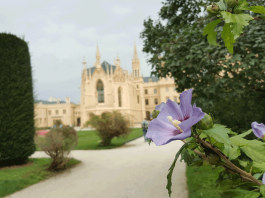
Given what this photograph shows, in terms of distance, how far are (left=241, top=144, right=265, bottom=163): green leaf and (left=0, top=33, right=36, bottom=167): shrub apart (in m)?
8.94

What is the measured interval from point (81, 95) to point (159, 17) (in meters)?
46.6

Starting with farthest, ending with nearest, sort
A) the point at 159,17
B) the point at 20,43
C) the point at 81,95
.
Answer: the point at 81,95, the point at 20,43, the point at 159,17

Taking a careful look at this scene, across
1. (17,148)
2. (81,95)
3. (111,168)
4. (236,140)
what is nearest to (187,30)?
(236,140)

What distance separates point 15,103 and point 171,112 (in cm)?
900

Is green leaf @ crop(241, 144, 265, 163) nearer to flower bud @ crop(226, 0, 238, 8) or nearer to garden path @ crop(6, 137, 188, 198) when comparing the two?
flower bud @ crop(226, 0, 238, 8)

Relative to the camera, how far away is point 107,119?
513 inches

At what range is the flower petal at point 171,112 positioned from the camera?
2.67 ft

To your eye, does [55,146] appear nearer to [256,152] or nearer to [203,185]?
[203,185]

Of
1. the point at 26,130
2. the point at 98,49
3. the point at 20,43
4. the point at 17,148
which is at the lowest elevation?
the point at 17,148

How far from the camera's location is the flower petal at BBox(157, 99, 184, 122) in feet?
2.67

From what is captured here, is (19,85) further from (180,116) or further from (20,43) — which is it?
(180,116)

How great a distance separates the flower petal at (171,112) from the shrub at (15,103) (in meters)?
8.78

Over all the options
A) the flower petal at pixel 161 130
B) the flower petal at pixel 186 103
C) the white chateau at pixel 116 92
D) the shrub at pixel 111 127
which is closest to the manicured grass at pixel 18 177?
the shrub at pixel 111 127

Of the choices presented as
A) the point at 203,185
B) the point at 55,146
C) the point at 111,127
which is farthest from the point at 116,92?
the point at 203,185
